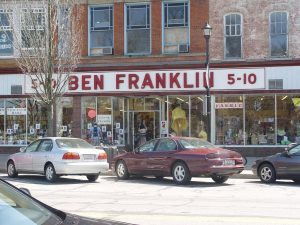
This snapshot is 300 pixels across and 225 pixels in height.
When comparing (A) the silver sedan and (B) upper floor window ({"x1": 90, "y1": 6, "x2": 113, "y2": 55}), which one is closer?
(A) the silver sedan

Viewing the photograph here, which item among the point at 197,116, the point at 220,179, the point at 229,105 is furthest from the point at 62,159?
the point at 229,105

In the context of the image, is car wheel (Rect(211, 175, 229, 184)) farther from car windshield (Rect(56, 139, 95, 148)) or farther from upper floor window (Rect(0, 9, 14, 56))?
upper floor window (Rect(0, 9, 14, 56))

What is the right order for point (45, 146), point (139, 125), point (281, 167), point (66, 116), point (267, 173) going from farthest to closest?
point (66, 116) → point (139, 125) → point (45, 146) → point (267, 173) → point (281, 167)

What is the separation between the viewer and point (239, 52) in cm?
2500

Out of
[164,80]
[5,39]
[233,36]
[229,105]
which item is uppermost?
[5,39]

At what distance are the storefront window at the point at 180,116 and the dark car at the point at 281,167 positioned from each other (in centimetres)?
880

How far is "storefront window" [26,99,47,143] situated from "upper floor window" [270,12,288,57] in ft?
37.2

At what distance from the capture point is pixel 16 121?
27.1 m

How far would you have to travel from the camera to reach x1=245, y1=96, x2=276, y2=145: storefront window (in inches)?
953

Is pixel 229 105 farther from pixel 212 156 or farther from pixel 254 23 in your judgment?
pixel 212 156

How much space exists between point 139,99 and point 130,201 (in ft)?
46.5

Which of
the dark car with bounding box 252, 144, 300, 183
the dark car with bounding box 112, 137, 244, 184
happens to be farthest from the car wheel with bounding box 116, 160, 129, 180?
the dark car with bounding box 252, 144, 300, 183

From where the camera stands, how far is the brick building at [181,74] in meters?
24.1

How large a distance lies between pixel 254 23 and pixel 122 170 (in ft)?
35.6
